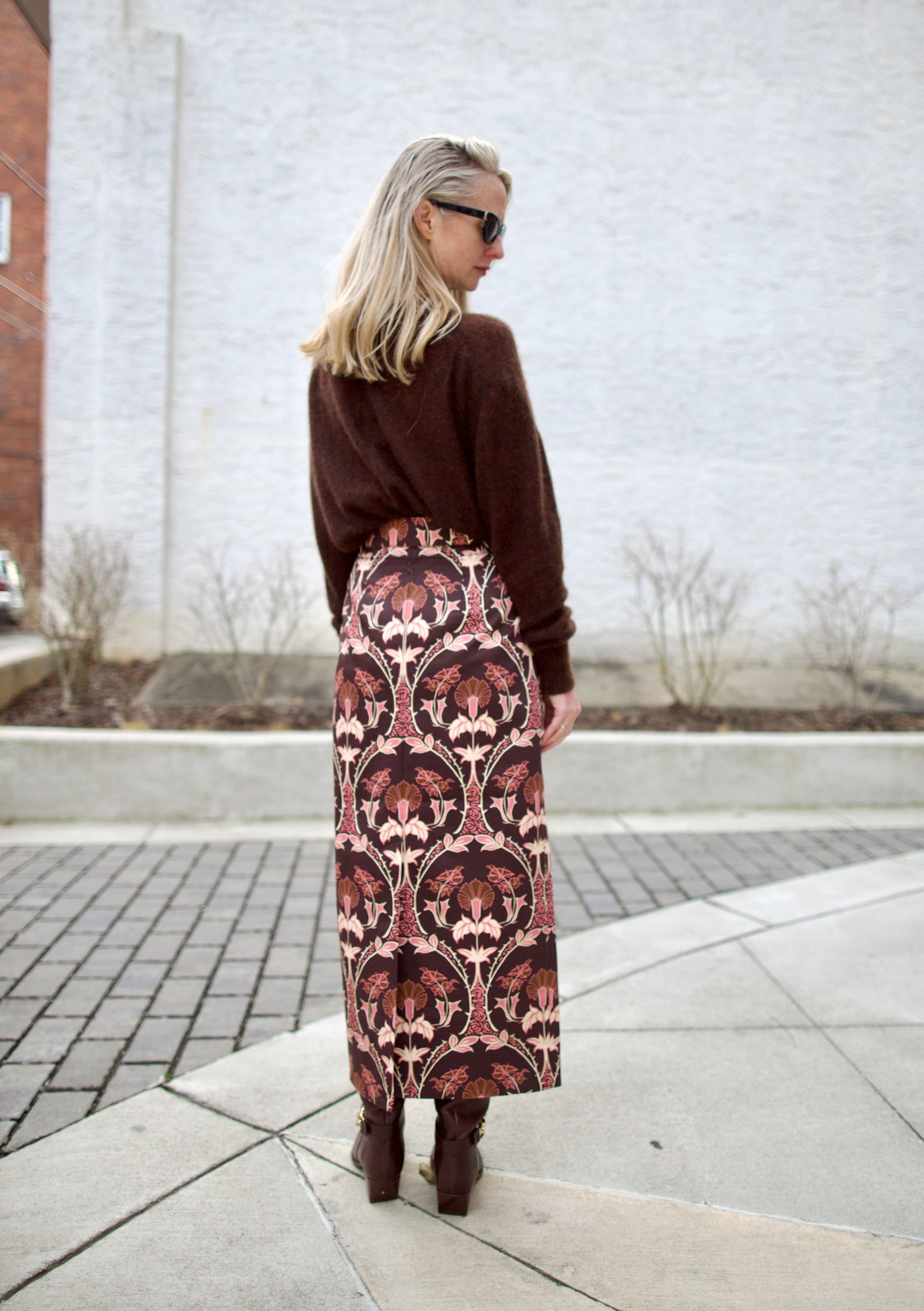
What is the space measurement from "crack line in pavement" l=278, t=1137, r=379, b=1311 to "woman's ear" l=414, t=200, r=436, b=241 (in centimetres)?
180

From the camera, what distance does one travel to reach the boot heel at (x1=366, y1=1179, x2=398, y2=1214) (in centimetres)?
170

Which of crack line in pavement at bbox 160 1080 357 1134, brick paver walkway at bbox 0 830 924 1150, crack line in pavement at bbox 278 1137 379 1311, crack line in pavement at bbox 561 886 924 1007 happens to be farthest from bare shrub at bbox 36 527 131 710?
crack line in pavement at bbox 278 1137 379 1311

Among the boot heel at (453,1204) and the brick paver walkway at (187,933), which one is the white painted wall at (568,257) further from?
the boot heel at (453,1204)

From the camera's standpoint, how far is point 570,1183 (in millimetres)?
1795

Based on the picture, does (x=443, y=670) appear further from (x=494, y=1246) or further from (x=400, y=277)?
(x=494, y=1246)

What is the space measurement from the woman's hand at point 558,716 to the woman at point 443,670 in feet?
0.04

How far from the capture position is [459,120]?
6.19 metres

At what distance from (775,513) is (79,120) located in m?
5.44

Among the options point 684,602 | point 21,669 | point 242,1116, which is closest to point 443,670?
point 242,1116

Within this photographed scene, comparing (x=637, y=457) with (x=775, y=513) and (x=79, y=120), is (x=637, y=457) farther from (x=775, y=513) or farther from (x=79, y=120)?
(x=79, y=120)

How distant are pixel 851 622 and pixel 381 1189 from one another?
571 cm

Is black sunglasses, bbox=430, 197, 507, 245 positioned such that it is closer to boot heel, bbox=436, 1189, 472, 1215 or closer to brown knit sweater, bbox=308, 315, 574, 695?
brown knit sweater, bbox=308, 315, 574, 695

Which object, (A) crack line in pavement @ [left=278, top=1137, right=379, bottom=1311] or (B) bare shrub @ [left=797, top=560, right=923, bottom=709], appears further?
(B) bare shrub @ [left=797, top=560, right=923, bottom=709]

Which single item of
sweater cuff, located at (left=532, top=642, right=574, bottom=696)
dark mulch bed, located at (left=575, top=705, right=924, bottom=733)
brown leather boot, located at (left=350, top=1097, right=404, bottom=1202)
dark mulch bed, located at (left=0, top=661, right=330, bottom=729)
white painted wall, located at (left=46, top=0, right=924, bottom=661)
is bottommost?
brown leather boot, located at (left=350, top=1097, right=404, bottom=1202)
